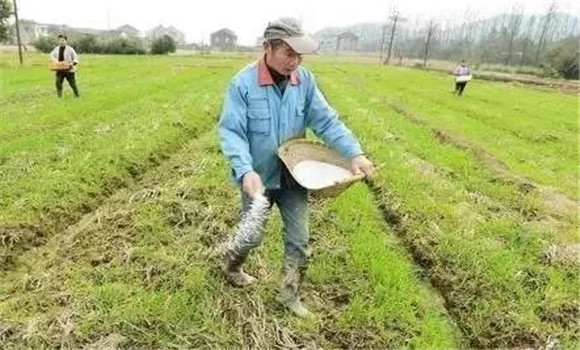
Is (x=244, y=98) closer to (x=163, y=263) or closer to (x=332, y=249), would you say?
(x=163, y=263)

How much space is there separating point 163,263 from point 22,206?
253 centimetres

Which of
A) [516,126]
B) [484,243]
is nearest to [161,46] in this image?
[516,126]

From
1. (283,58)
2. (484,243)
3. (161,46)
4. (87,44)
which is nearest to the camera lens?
(283,58)

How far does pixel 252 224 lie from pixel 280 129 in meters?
0.73

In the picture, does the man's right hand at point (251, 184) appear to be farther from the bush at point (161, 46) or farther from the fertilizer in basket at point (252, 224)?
the bush at point (161, 46)

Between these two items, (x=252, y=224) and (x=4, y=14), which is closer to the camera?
(x=252, y=224)

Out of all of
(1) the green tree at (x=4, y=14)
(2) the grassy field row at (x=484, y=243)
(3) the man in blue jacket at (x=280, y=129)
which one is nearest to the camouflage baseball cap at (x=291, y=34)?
(3) the man in blue jacket at (x=280, y=129)

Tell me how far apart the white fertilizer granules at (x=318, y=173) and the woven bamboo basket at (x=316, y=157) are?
0.03 metres

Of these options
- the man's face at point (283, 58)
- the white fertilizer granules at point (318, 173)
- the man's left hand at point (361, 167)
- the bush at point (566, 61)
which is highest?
the man's face at point (283, 58)

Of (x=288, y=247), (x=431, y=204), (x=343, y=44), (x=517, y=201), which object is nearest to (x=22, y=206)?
(x=288, y=247)

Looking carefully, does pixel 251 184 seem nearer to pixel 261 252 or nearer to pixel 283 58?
pixel 283 58

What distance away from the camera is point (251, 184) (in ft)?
12.7

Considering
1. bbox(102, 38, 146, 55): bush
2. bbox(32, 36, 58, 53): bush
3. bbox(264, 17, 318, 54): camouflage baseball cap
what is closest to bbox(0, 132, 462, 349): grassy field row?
bbox(264, 17, 318, 54): camouflage baseball cap

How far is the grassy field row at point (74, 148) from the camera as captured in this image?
695 cm
